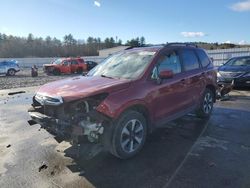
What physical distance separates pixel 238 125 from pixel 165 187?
3.83 m

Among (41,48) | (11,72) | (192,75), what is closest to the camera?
(192,75)

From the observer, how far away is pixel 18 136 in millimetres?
6711

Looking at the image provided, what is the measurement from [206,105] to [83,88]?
4.08 metres

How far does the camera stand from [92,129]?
441 cm

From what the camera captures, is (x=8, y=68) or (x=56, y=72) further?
(x=8, y=68)

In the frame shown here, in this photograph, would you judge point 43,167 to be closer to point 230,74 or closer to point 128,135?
point 128,135

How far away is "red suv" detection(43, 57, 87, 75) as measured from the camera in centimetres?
3028

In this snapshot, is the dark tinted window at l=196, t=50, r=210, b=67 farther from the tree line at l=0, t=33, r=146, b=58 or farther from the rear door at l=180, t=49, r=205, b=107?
the tree line at l=0, t=33, r=146, b=58

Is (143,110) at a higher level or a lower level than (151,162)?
higher

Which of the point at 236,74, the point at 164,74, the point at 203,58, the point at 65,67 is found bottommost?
the point at 65,67

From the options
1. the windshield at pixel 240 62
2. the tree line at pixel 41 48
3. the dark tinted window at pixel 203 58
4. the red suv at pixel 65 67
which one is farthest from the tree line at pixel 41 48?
the dark tinted window at pixel 203 58

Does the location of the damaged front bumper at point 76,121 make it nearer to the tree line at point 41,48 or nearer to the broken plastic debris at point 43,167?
the broken plastic debris at point 43,167

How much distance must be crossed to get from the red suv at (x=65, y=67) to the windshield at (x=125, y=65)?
80.8 feet

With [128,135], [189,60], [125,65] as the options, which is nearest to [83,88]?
[128,135]
